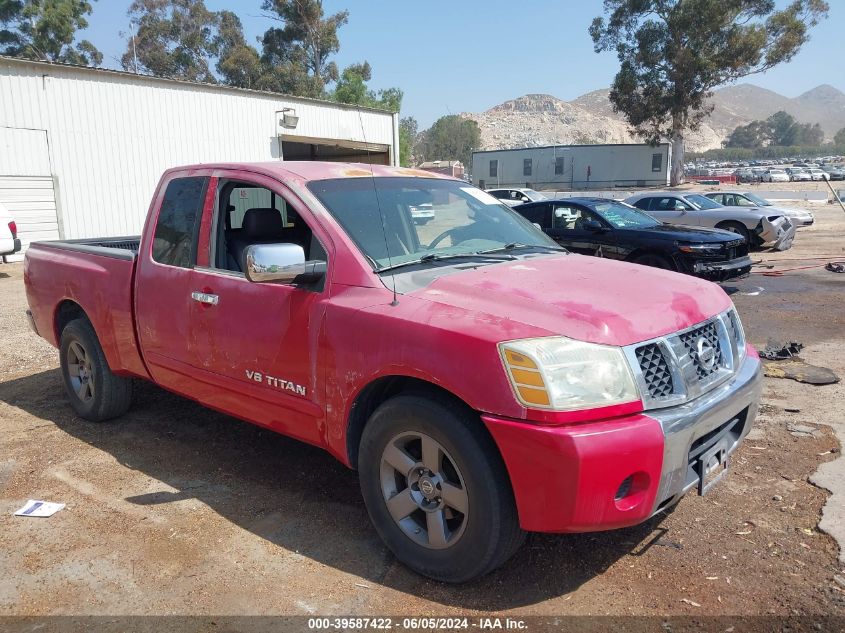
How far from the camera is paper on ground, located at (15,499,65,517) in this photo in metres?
3.83

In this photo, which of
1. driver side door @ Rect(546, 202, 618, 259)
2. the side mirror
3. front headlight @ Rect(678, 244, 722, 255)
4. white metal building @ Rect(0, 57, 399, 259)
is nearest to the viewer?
the side mirror

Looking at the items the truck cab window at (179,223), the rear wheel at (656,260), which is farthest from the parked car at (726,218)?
the truck cab window at (179,223)

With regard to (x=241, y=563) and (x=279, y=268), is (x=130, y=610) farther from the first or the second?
(x=279, y=268)

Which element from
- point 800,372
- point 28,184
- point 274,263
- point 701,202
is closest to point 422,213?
point 274,263

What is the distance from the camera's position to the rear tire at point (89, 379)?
16.5ft

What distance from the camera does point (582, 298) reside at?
2990 millimetres

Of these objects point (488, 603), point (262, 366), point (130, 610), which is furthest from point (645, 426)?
point (130, 610)

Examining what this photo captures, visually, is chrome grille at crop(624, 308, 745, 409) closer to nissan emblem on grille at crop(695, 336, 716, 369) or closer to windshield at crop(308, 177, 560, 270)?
nissan emblem on grille at crop(695, 336, 716, 369)

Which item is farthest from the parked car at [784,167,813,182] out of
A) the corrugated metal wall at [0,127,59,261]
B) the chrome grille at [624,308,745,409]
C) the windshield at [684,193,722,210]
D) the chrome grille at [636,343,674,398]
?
the chrome grille at [636,343,674,398]

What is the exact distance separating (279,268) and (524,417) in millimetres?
1378

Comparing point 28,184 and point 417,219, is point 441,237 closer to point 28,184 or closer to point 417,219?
point 417,219

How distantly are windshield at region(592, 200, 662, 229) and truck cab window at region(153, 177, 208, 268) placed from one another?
799cm

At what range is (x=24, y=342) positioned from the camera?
8.04 metres

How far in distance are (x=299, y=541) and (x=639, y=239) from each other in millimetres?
8414
